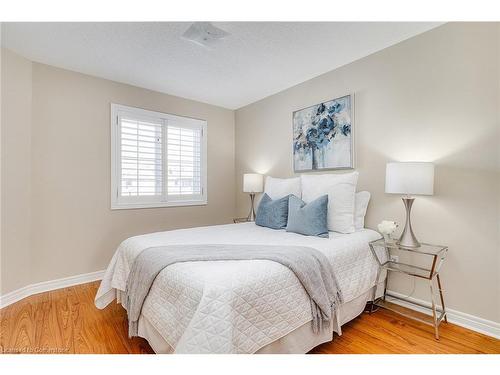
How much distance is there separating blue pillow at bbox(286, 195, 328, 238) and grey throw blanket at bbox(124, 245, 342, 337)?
46 cm

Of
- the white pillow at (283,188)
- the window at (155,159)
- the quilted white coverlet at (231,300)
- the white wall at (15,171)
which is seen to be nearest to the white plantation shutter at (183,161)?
the window at (155,159)

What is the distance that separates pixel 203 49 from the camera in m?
2.42

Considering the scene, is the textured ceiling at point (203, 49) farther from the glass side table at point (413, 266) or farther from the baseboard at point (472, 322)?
the baseboard at point (472, 322)

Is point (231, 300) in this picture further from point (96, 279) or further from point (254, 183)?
point (96, 279)

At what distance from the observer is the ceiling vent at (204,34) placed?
2.00 meters

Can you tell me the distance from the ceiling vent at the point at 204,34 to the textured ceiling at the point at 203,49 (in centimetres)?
6

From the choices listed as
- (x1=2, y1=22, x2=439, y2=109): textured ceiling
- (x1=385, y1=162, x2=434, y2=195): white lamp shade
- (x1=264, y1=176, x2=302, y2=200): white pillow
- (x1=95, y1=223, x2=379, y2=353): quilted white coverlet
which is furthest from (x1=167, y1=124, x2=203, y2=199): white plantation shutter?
(x1=385, y1=162, x2=434, y2=195): white lamp shade

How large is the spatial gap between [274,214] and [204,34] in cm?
179

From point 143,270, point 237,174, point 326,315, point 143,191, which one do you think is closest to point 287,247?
point 326,315

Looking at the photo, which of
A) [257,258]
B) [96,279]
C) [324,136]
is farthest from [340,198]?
[96,279]

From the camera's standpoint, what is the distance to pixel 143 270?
167 cm

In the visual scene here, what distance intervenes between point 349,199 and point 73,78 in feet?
10.7
